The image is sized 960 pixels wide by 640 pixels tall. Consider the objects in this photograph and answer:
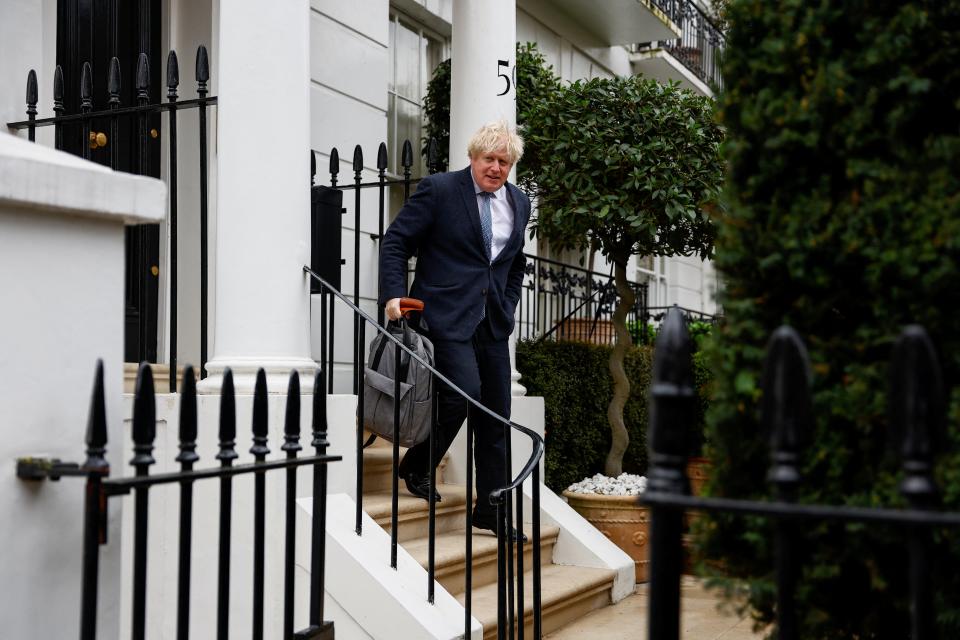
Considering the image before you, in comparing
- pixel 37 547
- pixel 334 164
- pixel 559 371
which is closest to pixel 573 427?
pixel 559 371

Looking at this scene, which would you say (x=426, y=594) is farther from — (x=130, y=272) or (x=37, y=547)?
(x=130, y=272)

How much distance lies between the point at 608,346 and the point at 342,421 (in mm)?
4582

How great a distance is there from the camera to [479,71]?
20.3 ft

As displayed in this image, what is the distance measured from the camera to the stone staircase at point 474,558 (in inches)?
188

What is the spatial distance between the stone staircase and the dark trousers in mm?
229

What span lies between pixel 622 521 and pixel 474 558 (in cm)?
189

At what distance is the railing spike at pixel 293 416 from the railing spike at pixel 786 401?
1283 millimetres

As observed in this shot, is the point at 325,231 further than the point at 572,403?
No

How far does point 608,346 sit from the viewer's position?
8.57m

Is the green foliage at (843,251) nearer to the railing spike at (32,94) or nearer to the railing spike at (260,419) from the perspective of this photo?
the railing spike at (260,419)

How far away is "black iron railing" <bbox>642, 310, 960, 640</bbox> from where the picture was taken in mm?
1335

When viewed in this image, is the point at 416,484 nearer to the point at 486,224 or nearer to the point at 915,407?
the point at 486,224

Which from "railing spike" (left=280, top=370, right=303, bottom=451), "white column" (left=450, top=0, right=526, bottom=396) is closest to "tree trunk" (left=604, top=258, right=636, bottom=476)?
"white column" (left=450, top=0, right=526, bottom=396)

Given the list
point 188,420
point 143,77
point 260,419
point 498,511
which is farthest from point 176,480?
point 143,77
